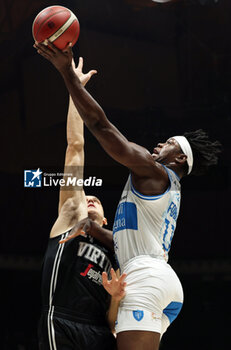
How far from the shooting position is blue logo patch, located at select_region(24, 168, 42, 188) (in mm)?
4312

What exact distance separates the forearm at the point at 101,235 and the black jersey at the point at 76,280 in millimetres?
42

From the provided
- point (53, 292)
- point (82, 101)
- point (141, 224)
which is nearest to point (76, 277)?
point (53, 292)

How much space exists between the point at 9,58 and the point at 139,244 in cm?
207

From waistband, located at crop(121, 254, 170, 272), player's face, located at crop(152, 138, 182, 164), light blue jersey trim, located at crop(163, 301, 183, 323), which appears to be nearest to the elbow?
player's face, located at crop(152, 138, 182, 164)

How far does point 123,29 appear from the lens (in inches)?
179

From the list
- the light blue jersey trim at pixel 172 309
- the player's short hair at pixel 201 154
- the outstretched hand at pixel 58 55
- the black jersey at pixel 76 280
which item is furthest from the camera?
the player's short hair at pixel 201 154

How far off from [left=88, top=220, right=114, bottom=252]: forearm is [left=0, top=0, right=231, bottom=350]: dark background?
1.07 metres

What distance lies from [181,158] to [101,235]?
67cm

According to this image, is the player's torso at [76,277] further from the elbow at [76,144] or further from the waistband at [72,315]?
the elbow at [76,144]

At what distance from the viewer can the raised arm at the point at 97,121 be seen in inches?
113

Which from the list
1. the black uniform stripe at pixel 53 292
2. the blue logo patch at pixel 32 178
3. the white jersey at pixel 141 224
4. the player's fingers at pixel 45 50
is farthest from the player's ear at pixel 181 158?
the blue logo patch at pixel 32 178
